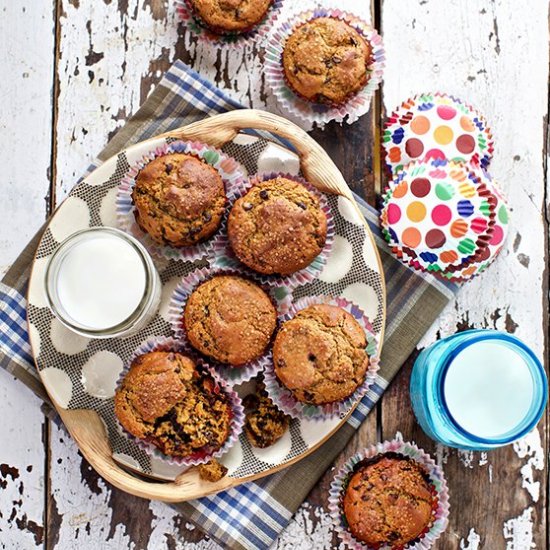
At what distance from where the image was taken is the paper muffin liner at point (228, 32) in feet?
6.49

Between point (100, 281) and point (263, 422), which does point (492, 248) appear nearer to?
point (263, 422)

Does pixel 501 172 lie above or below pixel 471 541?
above

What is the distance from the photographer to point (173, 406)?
1.73 metres

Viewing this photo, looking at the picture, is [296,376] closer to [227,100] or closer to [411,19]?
[227,100]

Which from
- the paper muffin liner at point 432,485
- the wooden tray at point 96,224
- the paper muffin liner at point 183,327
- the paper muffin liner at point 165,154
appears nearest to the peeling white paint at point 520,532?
the paper muffin liner at point 432,485

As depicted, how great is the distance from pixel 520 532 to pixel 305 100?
130 cm

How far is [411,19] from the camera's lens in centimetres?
209

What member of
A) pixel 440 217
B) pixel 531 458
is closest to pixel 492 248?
pixel 440 217

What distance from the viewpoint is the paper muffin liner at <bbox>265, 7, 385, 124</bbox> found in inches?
77.7

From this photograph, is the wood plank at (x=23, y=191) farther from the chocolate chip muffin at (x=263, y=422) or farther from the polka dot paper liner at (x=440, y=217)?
the polka dot paper liner at (x=440, y=217)

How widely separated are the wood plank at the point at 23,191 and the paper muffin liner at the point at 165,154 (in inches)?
12.6

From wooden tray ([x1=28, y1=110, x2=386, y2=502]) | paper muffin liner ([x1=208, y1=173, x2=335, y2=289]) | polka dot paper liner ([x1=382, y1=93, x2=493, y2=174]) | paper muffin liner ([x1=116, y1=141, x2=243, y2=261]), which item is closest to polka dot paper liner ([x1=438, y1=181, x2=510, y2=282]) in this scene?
polka dot paper liner ([x1=382, y1=93, x2=493, y2=174])

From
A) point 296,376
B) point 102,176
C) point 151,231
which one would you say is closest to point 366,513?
point 296,376

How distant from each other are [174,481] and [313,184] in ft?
2.64
